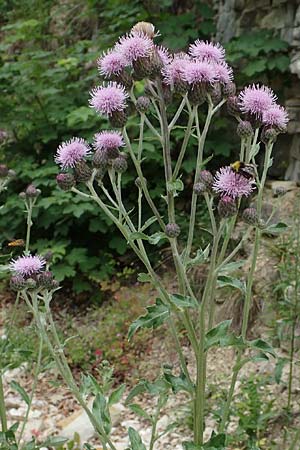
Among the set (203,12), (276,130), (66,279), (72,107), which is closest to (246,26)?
(203,12)

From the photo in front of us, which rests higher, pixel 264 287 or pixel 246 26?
pixel 246 26

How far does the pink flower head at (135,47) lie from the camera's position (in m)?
1.56

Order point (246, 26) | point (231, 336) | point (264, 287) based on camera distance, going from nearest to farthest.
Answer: point (231, 336)
point (264, 287)
point (246, 26)

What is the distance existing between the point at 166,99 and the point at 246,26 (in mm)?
3915

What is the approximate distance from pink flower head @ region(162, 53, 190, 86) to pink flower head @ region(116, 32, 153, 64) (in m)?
0.07

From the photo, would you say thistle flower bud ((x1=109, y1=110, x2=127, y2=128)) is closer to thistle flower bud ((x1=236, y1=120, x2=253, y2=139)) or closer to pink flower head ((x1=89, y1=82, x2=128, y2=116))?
pink flower head ((x1=89, y1=82, x2=128, y2=116))

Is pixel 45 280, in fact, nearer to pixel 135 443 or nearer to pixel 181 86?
pixel 135 443

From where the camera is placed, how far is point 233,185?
1.55 metres

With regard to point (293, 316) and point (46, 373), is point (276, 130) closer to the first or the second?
point (293, 316)

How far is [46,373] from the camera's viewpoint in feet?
13.1

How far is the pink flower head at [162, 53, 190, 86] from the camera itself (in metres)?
1.59

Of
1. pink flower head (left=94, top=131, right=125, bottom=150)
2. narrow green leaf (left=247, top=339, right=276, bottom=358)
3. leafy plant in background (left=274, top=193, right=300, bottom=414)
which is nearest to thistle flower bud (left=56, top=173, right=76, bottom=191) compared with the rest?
pink flower head (left=94, top=131, right=125, bottom=150)

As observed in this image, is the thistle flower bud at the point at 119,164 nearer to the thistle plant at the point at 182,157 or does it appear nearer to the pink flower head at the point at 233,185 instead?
the thistle plant at the point at 182,157

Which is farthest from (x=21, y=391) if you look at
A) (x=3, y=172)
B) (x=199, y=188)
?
(x=199, y=188)
